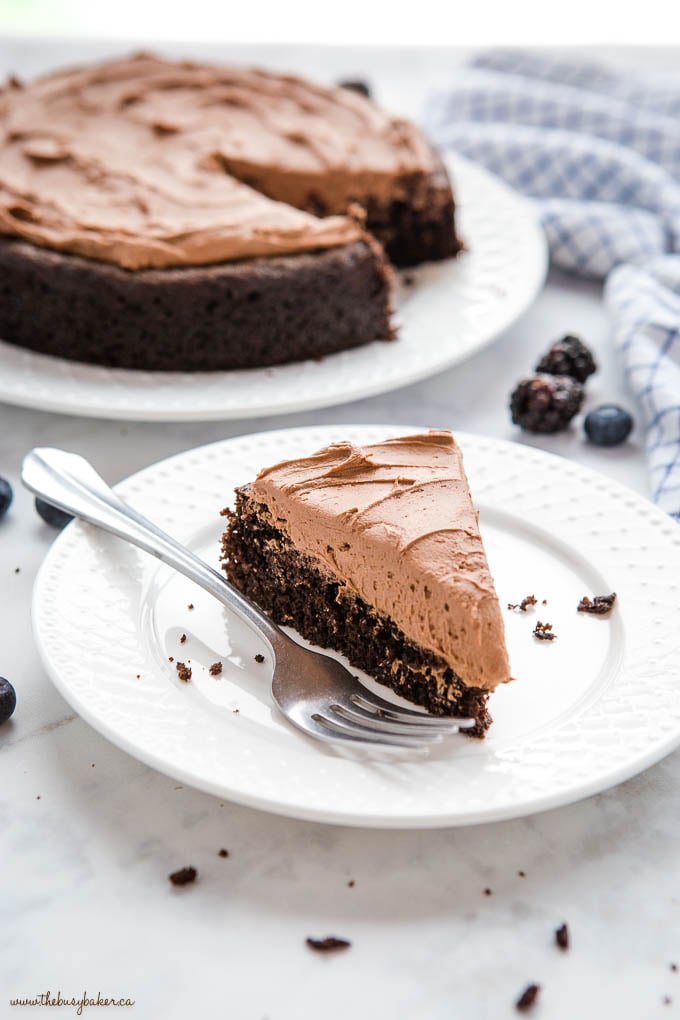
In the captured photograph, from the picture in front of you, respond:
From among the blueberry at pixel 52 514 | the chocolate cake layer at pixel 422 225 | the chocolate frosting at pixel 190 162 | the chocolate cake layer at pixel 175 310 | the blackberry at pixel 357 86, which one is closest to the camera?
the blueberry at pixel 52 514

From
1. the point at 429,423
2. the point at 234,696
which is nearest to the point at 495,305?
the point at 429,423

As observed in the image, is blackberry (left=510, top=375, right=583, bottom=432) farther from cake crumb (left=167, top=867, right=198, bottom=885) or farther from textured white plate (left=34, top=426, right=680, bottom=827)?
cake crumb (left=167, top=867, right=198, bottom=885)

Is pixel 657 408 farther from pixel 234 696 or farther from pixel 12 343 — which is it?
pixel 12 343

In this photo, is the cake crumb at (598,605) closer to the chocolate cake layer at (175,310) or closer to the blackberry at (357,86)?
the chocolate cake layer at (175,310)

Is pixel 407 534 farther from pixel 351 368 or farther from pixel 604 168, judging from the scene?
pixel 604 168

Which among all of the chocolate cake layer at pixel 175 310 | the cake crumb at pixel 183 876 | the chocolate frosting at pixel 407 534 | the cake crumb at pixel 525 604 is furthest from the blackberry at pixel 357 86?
the cake crumb at pixel 183 876
